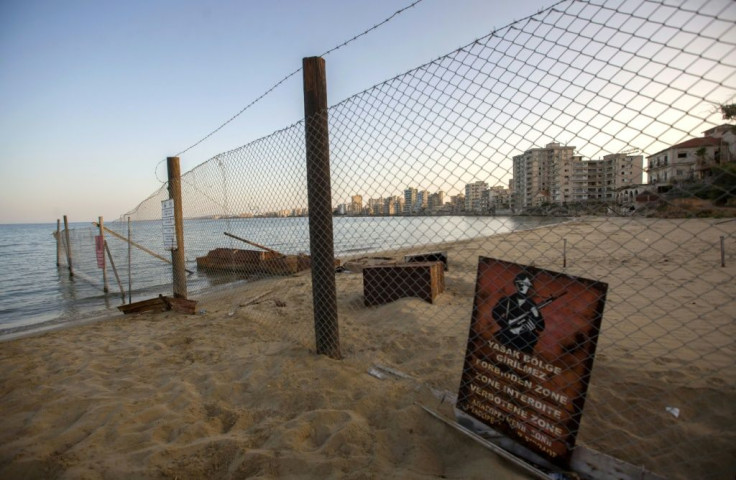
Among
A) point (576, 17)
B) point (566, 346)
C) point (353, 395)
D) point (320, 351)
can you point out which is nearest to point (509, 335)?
point (566, 346)

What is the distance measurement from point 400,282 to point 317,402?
Answer: 3.47 meters

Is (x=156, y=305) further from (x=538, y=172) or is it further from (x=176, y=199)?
(x=538, y=172)

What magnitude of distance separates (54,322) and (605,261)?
49.0ft

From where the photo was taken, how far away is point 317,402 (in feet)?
9.70

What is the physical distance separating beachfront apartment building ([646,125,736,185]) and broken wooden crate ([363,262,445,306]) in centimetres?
370

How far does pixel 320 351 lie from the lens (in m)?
3.86

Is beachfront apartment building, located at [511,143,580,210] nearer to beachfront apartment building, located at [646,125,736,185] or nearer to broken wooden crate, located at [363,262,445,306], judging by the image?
beachfront apartment building, located at [646,125,736,185]

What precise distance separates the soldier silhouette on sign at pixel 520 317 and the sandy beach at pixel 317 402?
709 mm

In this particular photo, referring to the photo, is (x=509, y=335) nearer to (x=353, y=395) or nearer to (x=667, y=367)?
(x=353, y=395)

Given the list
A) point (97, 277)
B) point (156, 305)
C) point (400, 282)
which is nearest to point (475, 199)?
point (400, 282)

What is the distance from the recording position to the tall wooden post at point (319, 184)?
3.59 meters

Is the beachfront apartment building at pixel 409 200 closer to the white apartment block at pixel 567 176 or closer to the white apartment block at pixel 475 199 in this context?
the white apartment block at pixel 475 199

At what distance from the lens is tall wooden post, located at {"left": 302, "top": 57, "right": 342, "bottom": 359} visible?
11.8 feet

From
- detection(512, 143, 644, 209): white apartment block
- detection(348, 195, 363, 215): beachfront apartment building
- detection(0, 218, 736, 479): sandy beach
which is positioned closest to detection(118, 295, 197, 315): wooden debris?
detection(0, 218, 736, 479): sandy beach
